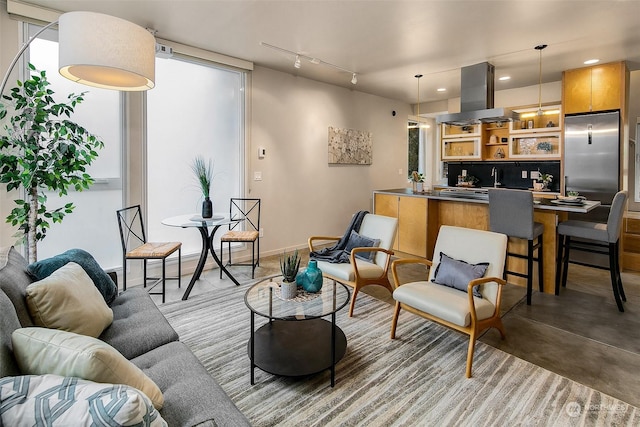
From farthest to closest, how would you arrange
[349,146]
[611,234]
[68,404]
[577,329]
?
1. [349,146]
2. [611,234]
3. [577,329]
4. [68,404]

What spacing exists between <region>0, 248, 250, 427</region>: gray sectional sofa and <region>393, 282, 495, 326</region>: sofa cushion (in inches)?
59.5

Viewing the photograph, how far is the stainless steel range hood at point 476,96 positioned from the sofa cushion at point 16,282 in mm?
4760

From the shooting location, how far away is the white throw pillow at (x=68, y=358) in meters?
1.02

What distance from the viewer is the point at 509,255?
3.76m

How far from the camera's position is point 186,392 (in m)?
1.33

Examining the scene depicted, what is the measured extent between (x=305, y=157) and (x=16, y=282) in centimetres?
431

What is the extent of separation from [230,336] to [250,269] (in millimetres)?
1837

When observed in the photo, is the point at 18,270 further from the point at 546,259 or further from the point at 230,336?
the point at 546,259

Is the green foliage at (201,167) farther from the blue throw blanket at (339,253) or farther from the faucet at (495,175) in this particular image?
the faucet at (495,175)

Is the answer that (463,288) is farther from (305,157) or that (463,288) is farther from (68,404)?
(305,157)

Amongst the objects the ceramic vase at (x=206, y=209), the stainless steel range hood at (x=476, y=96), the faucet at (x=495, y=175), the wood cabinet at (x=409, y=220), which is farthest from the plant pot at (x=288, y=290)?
the faucet at (x=495, y=175)

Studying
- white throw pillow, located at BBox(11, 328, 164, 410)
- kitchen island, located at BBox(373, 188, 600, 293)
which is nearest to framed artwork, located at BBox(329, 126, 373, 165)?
kitchen island, located at BBox(373, 188, 600, 293)

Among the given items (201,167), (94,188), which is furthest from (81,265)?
(201,167)

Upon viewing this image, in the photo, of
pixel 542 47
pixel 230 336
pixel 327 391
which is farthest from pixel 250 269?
pixel 542 47
